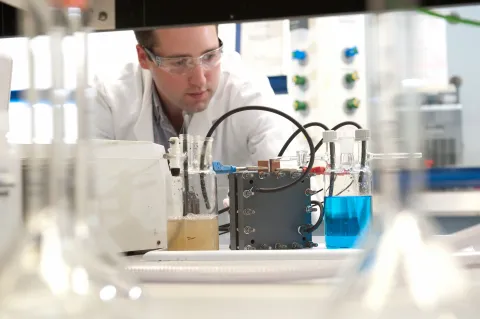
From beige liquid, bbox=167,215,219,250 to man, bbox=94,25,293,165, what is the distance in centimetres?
69

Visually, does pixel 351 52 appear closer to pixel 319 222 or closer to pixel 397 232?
pixel 319 222

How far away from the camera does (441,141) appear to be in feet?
7.02

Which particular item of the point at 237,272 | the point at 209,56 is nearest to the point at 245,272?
the point at 237,272

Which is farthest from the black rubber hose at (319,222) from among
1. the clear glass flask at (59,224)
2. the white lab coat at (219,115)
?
the white lab coat at (219,115)

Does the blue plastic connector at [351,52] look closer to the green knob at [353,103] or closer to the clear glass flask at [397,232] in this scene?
the green knob at [353,103]

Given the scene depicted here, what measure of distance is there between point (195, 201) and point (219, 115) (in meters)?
0.84

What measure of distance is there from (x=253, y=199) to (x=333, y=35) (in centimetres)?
167

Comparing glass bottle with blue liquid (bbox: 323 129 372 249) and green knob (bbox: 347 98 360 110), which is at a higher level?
green knob (bbox: 347 98 360 110)

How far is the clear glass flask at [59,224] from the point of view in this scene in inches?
10.2

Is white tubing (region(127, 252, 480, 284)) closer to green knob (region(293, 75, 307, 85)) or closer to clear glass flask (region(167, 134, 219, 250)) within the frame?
clear glass flask (region(167, 134, 219, 250))

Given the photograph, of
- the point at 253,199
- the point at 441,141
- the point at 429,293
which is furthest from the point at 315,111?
the point at 429,293

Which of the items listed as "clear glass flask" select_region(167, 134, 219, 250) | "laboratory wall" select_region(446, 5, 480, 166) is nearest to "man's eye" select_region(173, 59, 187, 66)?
"clear glass flask" select_region(167, 134, 219, 250)

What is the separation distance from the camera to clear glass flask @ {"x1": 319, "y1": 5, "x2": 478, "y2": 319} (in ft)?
0.80

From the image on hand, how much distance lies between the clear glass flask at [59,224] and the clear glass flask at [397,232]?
0.14 meters
